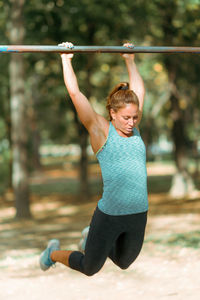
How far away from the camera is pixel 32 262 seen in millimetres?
7289

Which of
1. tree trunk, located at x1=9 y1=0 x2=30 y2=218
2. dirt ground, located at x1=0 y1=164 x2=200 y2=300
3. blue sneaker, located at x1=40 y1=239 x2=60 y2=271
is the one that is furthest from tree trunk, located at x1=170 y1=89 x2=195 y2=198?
blue sneaker, located at x1=40 y1=239 x2=60 y2=271

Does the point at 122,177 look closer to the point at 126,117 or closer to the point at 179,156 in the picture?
the point at 126,117

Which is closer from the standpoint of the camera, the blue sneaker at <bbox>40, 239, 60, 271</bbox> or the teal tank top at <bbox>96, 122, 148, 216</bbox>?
the teal tank top at <bbox>96, 122, 148, 216</bbox>

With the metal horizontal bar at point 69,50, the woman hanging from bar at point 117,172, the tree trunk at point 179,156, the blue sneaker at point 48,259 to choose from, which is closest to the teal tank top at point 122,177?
the woman hanging from bar at point 117,172

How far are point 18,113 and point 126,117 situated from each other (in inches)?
392

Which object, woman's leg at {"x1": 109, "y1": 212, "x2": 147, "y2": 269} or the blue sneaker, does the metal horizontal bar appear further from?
the blue sneaker

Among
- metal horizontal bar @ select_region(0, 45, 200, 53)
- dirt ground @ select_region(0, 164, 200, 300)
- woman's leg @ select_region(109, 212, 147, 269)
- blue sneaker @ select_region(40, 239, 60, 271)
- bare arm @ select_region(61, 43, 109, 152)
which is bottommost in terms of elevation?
dirt ground @ select_region(0, 164, 200, 300)

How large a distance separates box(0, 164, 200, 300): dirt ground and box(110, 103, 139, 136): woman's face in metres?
2.08

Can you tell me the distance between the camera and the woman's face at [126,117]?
141 inches

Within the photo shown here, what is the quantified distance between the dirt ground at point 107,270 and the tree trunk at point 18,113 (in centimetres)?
81

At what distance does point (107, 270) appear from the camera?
647cm

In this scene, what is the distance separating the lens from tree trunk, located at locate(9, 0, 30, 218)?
12977 millimetres

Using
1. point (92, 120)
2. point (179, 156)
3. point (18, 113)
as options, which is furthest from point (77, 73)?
point (92, 120)

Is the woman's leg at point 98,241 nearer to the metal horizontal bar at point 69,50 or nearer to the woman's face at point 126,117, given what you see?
the woman's face at point 126,117
